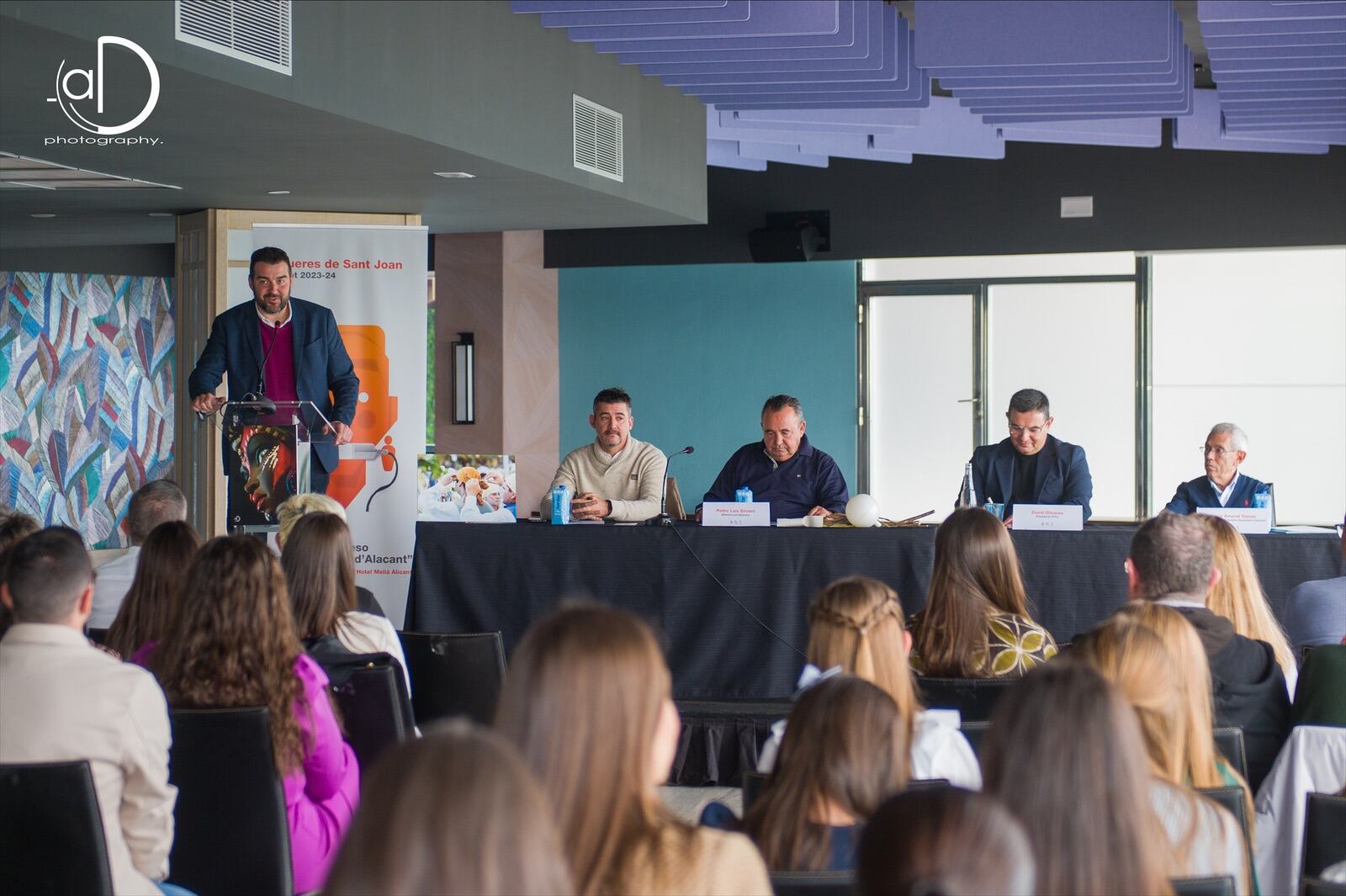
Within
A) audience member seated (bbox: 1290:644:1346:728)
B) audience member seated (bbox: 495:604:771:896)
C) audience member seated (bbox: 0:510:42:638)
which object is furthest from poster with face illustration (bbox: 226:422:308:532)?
audience member seated (bbox: 495:604:771:896)

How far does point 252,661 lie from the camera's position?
245 centimetres

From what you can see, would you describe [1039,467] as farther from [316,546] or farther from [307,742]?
[307,742]

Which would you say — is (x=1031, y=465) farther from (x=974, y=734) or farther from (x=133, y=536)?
(x=133, y=536)

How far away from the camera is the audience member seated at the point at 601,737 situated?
4.08ft

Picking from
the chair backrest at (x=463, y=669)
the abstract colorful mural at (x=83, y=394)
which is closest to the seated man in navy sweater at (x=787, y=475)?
the chair backrest at (x=463, y=669)

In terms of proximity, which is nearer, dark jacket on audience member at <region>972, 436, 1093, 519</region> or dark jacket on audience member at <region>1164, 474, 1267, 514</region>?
dark jacket on audience member at <region>972, 436, 1093, 519</region>

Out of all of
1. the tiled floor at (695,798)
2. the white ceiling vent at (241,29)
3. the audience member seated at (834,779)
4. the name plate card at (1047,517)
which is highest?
the white ceiling vent at (241,29)

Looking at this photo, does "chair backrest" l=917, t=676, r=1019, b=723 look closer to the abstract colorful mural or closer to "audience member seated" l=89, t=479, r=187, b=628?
"audience member seated" l=89, t=479, r=187, b=628

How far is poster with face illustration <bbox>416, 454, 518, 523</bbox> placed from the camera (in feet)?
17.6

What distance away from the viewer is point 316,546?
3.12m

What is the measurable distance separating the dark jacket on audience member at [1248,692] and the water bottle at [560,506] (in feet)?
9.62

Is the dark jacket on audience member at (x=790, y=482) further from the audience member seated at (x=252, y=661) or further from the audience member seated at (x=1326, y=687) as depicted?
the audience member seated at (x=252, y=661)

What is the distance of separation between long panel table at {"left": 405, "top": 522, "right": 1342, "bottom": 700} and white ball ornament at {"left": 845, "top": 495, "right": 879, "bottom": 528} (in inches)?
4.6

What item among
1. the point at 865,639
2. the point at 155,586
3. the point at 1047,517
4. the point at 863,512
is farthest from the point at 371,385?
the point at 865,639
